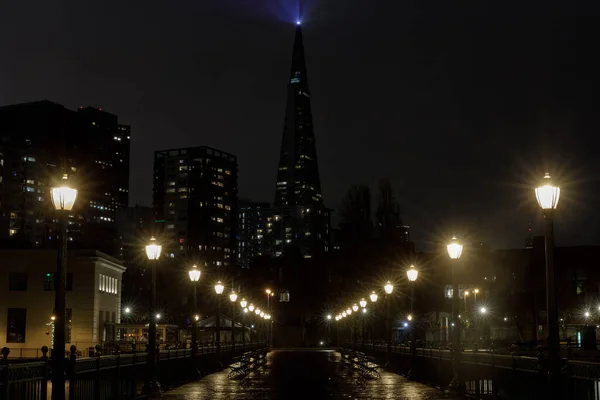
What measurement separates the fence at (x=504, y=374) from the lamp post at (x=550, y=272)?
0.36 metres

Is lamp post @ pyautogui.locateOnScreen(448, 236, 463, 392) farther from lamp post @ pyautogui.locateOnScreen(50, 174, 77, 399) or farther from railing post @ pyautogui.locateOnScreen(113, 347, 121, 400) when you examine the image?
lamp post @ pyautogui.locateOnScreen(50, 174, 77, 399)

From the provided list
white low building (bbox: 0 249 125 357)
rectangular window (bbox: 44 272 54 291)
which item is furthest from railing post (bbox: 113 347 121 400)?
rectangular window (bbox: 44 272 54 291)

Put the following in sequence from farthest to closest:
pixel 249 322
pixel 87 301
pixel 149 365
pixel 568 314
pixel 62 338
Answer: pixel 249 322 → pixel 568 314 → pixel 87 301 → pixel 149 365 → pixel 62 338

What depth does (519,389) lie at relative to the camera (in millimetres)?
19266

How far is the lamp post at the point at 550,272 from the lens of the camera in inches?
575

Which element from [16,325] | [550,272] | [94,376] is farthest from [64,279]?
[16,325]

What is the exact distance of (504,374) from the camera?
21.1 m

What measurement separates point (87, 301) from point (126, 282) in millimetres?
77283

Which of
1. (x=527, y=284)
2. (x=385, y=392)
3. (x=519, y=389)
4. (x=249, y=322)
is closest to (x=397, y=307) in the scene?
(x=527, y=284)

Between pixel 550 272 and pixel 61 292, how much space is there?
32.5 feet

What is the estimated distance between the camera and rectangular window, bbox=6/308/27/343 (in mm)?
66062

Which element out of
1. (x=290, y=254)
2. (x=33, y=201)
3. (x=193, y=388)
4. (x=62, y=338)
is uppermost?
(x=33, y=201)

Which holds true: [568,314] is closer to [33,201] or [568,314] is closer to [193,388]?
[193,388]

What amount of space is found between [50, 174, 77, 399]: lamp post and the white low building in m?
51.0
